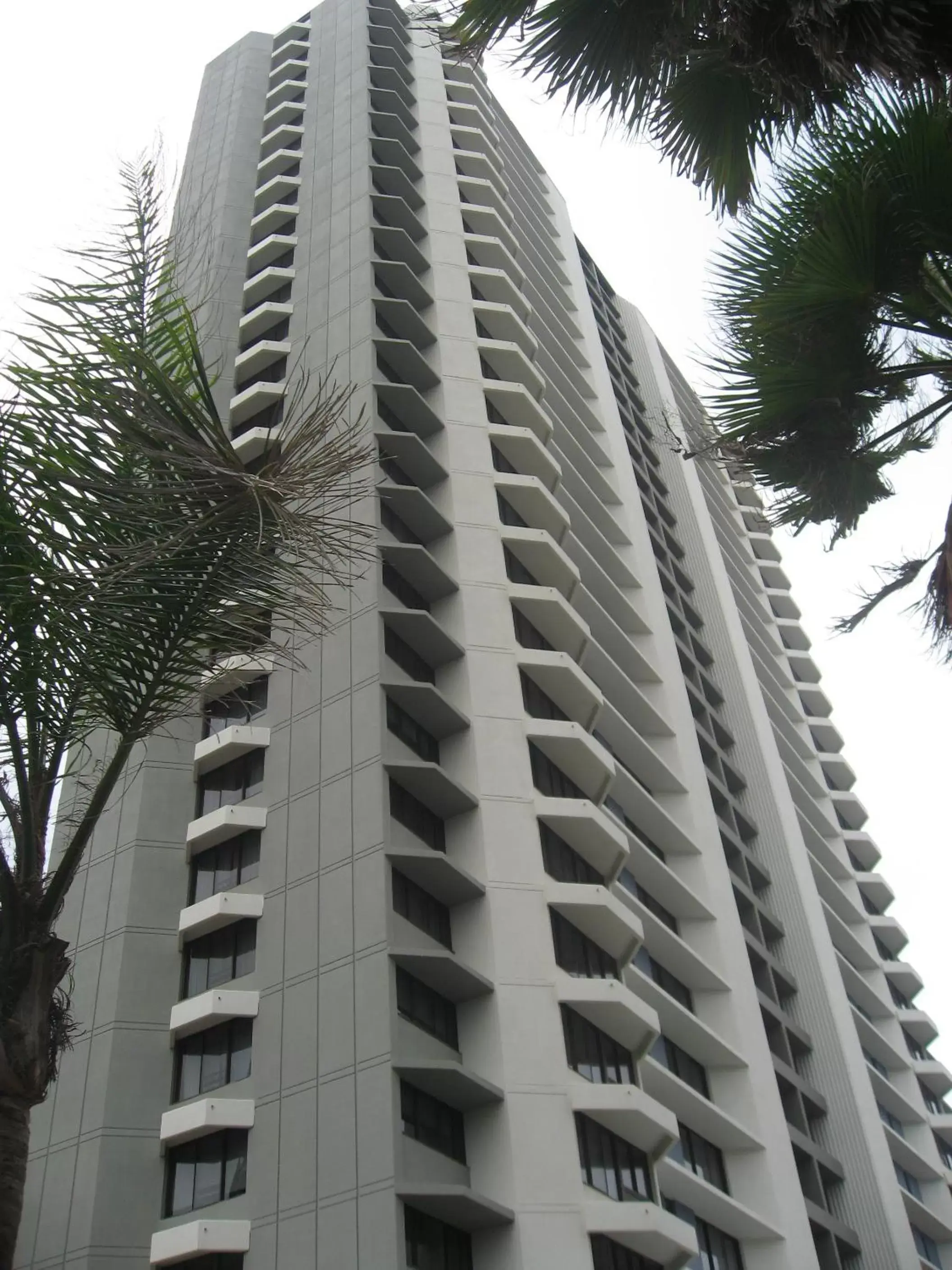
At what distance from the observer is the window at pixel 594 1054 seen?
28391mm

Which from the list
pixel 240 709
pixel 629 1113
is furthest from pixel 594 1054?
pixel 240 709

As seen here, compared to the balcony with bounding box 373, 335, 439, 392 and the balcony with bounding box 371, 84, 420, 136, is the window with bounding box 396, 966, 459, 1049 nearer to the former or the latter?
the balcony with bounding box 373, 335, 439, 392

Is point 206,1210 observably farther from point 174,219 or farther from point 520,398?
point 520,398

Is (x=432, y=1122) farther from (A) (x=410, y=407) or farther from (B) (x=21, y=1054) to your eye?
(A) (x=410, y=407)

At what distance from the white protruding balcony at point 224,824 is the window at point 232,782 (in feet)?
3.21

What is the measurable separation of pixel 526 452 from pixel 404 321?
5.64 m

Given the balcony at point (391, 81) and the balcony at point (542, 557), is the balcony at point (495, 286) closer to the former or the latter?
the balcony at point (391, 81)

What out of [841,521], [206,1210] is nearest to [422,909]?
[206,1210]

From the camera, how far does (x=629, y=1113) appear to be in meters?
26.7

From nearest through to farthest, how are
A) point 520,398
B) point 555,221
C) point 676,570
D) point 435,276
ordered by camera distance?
point 520,398 → point 435,276 → point 676,570 → point 555,221

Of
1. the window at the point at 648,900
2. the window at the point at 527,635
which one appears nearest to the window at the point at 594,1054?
the window at the point at 648,900

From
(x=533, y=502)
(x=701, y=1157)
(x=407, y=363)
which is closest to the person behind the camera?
(x=701, y=1157)

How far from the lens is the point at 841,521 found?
38.4ft

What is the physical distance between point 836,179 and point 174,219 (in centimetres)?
595
